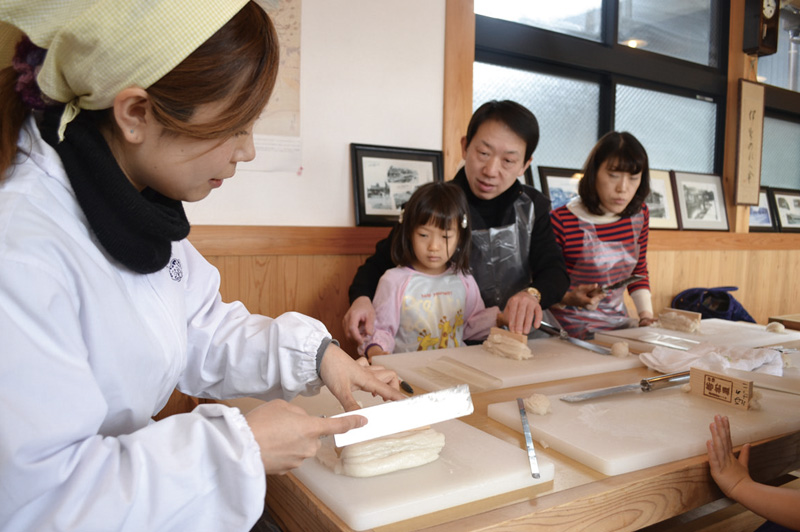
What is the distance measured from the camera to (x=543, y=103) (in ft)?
11.1

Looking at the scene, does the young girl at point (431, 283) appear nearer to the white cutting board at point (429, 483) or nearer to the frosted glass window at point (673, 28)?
the white cutting board at point (429, 483)

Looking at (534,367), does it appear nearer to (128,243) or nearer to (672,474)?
(672,474)

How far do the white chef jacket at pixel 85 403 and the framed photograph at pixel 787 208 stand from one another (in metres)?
5.06

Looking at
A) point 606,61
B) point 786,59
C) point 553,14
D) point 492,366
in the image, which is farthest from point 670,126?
point 492,366

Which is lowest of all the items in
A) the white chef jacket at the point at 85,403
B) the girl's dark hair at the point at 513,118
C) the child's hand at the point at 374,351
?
the child's hand at the point at 374,351

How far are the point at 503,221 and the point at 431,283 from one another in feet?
1.32

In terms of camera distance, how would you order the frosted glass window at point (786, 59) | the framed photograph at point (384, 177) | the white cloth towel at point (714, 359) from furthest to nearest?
the frosted glass window at point (786, 59)
the framed photograph at point (384, 177)
the white cloth towel at point (714, 359)

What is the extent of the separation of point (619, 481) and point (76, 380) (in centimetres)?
77

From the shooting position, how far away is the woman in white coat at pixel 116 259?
592 millimetres

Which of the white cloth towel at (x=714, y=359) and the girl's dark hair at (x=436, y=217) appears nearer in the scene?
the white cloth towel at (x=714, y=359)

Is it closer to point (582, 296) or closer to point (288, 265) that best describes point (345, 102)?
point (288, 265)

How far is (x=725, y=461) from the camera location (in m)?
0.99

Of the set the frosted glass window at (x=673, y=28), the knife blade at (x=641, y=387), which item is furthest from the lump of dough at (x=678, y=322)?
the frosted glass window at (x=673, y=28)

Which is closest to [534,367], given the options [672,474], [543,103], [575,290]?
[672,474]
